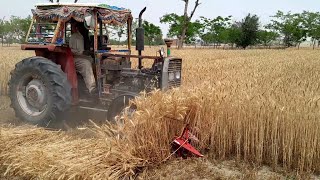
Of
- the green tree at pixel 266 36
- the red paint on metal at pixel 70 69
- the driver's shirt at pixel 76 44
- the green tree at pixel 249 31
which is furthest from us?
the green tree at pixel 266 36

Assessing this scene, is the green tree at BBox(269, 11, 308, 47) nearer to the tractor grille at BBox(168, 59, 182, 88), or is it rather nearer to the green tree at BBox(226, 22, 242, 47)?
the green tree at BBox(226, 22, 242, 47)

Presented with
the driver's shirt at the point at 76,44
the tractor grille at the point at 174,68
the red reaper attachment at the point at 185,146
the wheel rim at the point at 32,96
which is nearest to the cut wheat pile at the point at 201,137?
the red reaper attachment at the point at 185,146

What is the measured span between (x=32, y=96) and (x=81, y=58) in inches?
46.3

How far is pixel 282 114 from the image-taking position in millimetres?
3963

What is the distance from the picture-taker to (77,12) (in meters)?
5.55

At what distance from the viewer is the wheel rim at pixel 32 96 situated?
596 centimetres

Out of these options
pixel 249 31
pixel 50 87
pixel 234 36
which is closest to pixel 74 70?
pixel 50 87

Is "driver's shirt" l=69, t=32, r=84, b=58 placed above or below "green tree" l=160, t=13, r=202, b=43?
below

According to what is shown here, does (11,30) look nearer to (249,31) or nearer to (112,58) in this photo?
(249,31)

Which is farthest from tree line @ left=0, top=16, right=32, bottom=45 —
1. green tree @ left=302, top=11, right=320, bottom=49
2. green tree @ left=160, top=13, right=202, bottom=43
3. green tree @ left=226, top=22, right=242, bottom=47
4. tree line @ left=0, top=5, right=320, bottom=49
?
green tree @ left=302, top=11, right=320, bottom=49

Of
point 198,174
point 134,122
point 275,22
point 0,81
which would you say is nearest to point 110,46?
point 134,122

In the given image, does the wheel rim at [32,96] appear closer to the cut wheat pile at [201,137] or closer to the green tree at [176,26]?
the cut wheat pile at [201,137]

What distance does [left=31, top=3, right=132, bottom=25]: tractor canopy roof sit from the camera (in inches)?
219

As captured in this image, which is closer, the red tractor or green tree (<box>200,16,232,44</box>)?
the red tractor
